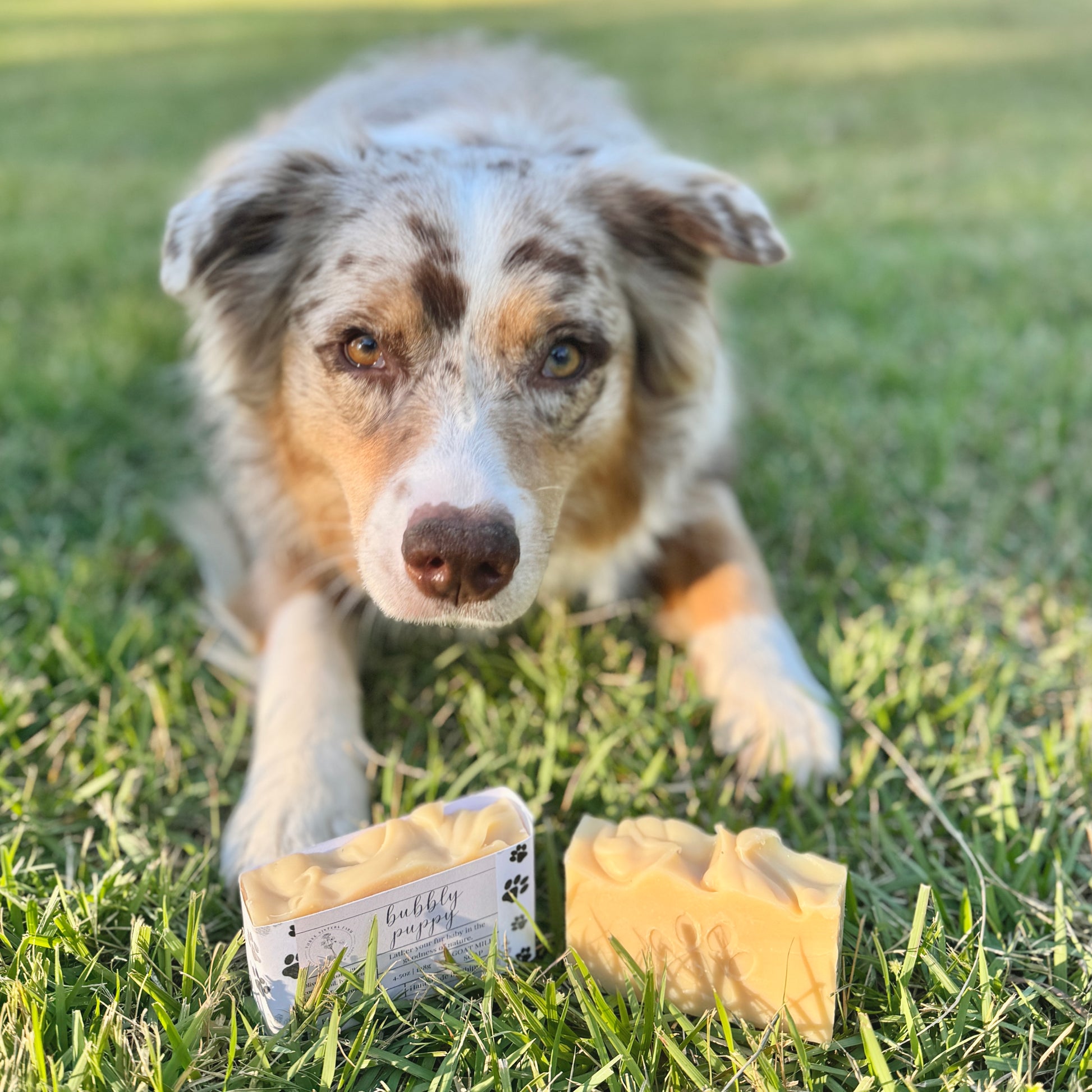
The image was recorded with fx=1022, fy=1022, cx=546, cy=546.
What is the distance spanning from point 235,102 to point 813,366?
23.4ft

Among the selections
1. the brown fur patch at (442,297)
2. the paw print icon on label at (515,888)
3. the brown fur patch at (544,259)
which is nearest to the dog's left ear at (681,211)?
the brown fur patch at (544,259)

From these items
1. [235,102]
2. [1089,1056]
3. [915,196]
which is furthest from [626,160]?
[235,102]

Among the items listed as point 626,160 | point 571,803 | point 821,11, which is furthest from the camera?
point 821,11

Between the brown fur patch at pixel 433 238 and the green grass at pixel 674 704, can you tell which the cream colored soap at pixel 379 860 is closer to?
the green grass at pixel 674 704

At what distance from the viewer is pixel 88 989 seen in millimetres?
1786

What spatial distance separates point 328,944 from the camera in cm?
173

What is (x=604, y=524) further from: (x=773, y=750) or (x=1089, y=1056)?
(x=1089, y=1056)

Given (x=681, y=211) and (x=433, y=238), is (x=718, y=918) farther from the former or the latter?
(x=681, y=211)

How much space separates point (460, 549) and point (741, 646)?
0.97 meters

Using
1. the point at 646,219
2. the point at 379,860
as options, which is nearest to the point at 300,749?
the point at 379,860

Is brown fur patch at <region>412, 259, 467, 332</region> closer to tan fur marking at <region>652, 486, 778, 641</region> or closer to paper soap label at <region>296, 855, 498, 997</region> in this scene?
tan fur marking at <region>652, 486, 778, 641</region>

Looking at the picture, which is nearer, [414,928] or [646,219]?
[414,928]

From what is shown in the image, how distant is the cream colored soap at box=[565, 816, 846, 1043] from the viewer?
1.70m

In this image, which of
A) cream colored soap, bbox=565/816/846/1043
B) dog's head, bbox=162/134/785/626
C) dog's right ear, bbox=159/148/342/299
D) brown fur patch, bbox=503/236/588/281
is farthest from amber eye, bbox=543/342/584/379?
cream colored soap, bbox=565/816/846/1043
